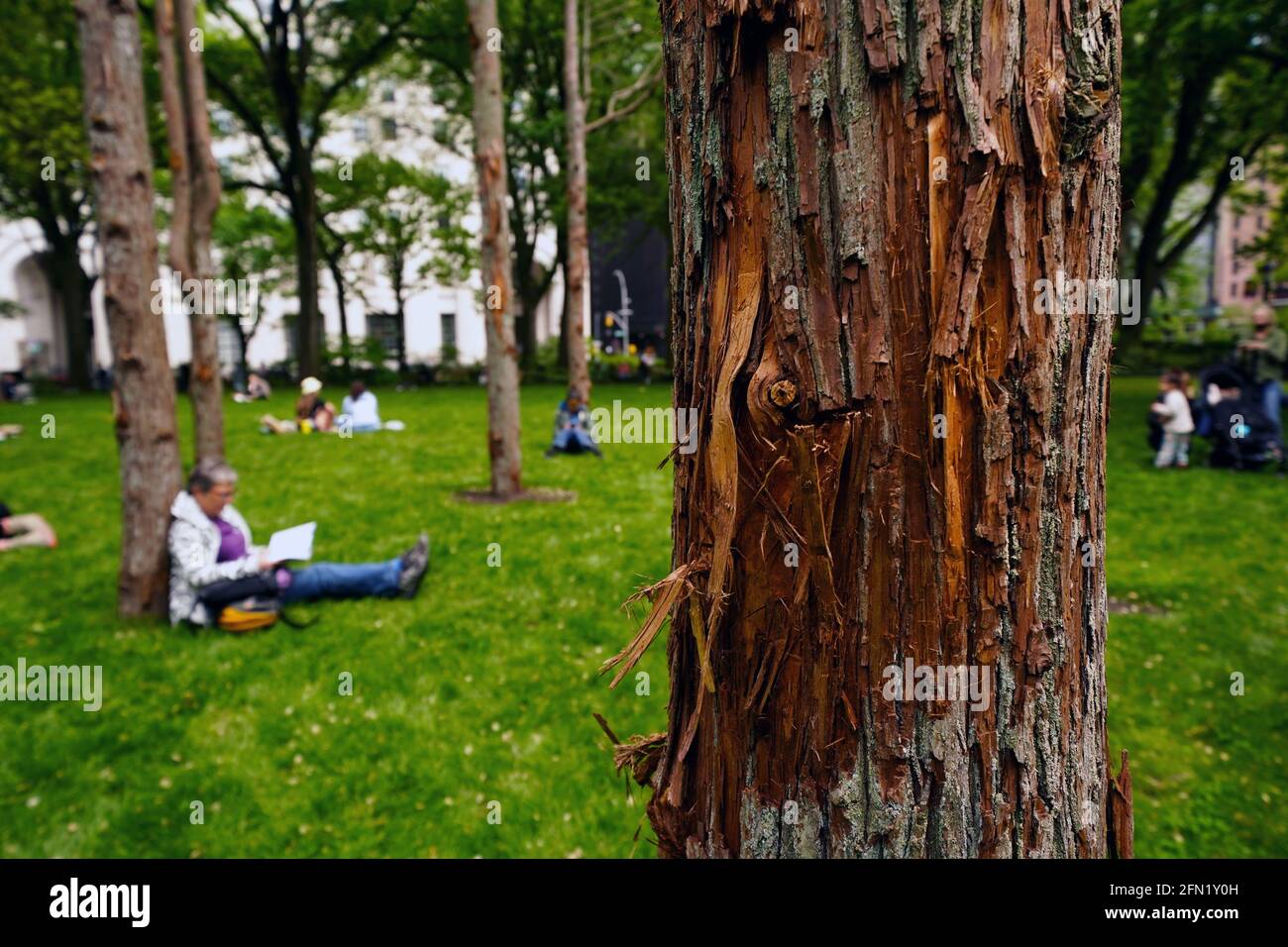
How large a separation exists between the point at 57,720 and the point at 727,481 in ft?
18.5

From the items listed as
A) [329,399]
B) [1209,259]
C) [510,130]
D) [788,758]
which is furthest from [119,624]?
[1209,259]

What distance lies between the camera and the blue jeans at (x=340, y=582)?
284 inches

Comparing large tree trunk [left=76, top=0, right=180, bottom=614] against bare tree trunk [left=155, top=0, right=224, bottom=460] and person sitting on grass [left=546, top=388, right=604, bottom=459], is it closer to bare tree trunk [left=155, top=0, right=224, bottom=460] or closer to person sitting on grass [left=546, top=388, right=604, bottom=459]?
bare tree trunk [left=155, top=0, right=224, bottom=460]

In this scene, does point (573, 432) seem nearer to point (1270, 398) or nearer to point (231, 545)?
point (231, 545)

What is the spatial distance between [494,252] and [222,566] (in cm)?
534

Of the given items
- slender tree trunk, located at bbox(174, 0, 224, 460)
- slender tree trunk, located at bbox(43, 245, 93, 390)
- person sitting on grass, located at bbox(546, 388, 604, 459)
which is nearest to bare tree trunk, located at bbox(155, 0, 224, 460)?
slender tree trunk, located at bbox(174, 0, 224, 460)

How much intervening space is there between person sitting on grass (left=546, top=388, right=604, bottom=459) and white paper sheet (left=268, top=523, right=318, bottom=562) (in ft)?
23.5

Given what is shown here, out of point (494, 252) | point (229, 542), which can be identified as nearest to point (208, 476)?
point (229, 542)

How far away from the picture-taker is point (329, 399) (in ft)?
87.6

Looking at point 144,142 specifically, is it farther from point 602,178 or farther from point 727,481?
point 602,178

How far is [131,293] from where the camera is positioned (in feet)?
22.7

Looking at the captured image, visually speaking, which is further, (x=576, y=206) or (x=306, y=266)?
(x=306, y=266)

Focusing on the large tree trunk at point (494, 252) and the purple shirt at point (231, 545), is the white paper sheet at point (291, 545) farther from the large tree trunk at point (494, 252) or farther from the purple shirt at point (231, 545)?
the large tree trunk at point (494, 252)

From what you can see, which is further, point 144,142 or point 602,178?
point 602,178
